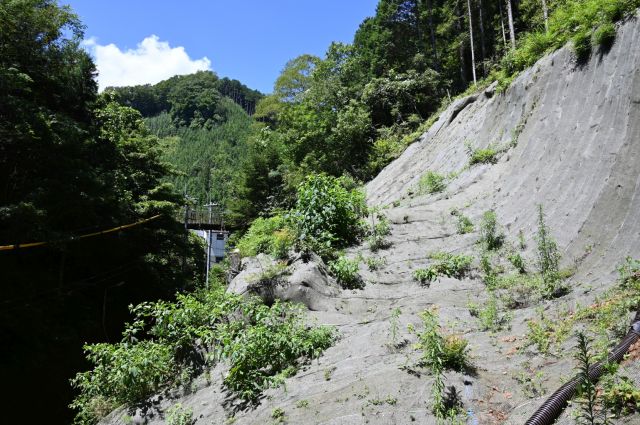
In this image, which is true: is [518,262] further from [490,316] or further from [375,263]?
[375,263]

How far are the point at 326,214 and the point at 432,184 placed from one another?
446 cm

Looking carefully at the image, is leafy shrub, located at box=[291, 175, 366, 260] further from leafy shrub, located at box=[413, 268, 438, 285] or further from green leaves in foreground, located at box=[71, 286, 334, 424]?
green leaves in foreground, located at box=[71, 286, 334, 424]

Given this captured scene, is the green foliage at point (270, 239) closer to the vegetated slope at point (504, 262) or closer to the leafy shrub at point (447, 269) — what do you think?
the vegetated slope at point (504, 262)

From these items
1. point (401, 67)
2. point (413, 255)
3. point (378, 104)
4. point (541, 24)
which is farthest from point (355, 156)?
point (413, 255)

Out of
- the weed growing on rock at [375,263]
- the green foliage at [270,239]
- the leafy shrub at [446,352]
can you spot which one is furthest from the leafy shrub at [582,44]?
the leafy shrub at [446,352]

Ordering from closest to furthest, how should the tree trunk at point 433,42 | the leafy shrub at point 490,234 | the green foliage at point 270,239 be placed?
1. the leafy shrub at point 490,234
2. the green foliage at point 270,239
3. the tree trunk at point 433,42

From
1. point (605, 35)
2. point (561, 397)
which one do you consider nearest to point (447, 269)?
point (561, 397)

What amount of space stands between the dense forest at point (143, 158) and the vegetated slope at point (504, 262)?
50.4 inches

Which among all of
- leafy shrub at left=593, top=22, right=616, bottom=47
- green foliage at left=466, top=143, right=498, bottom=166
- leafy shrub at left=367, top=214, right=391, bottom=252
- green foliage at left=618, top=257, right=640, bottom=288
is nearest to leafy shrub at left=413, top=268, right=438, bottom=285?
leafy shrub at left=367, top=214, right=391, bottom=252

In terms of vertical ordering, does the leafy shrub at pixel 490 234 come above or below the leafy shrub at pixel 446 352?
above

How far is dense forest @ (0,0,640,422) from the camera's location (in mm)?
12711

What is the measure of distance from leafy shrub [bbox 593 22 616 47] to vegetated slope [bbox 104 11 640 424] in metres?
0.20

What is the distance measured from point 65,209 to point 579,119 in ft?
47.7

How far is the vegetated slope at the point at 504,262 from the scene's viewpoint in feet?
16.9
